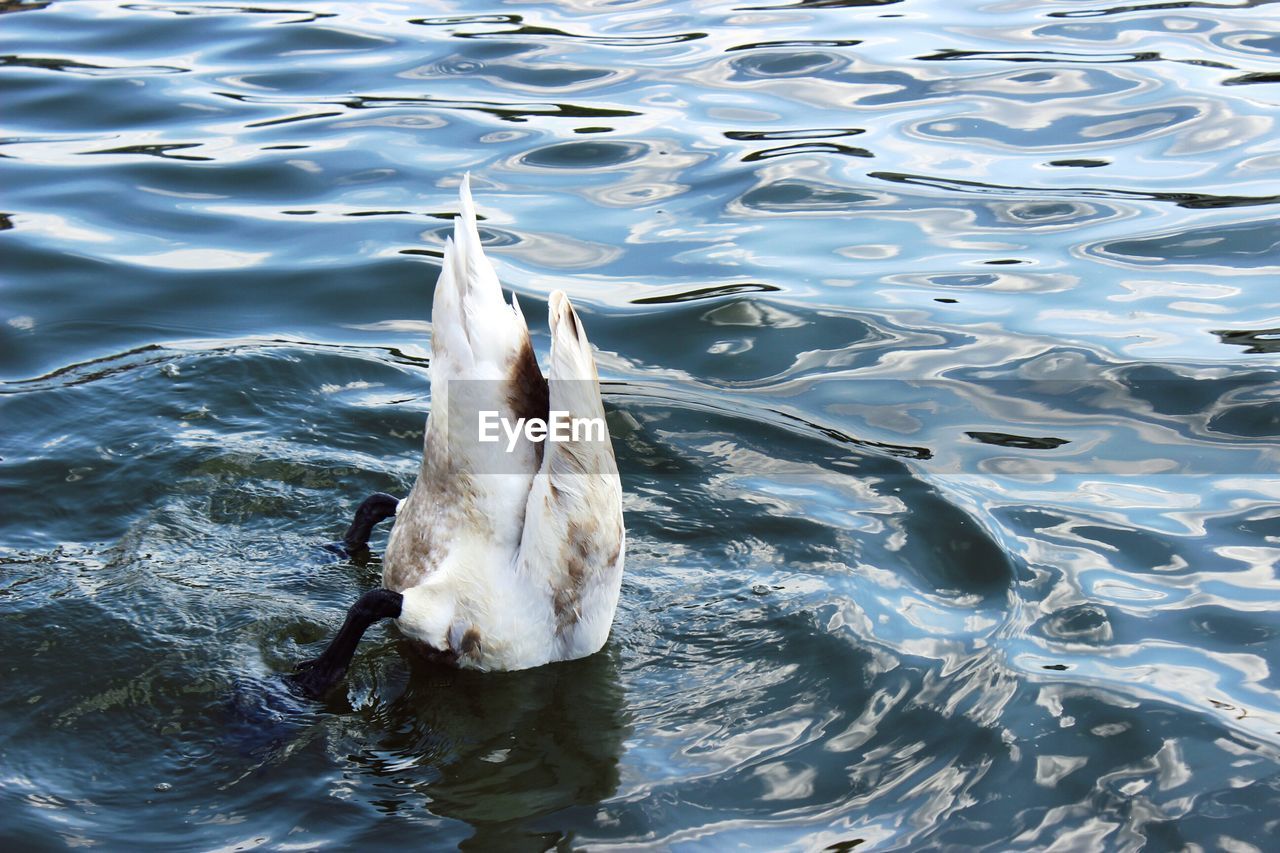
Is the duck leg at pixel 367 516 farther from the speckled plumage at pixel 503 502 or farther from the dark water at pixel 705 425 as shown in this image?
the speckled plumage at pixel 503 502

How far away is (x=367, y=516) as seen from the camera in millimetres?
5082

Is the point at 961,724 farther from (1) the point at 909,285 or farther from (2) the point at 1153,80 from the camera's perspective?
(2) the point at 1153,80

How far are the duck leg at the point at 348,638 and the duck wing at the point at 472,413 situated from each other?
0.25m

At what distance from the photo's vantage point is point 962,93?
1001cm

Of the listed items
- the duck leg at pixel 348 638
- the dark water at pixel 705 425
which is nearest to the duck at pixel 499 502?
the duck leg at pixel 348 638

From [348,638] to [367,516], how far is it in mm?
879

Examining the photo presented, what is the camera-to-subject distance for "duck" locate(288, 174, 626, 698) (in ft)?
13.7

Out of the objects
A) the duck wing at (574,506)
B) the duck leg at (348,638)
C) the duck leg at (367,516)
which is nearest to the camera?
the duck wing at (574,506)

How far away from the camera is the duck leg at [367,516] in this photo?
508cm

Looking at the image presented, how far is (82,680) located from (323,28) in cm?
883

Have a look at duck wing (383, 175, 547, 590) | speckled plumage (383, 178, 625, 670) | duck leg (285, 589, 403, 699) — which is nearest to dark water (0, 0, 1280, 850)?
duck leg (285, 589, 403, 699)

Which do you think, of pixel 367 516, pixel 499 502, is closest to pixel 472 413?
pixel 499 502

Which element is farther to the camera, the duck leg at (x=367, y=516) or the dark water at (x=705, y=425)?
the duck leg at (x=367, y=516)

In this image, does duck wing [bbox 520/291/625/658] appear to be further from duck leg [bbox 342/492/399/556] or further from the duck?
duck leg [bbox 342/492/399/556]
